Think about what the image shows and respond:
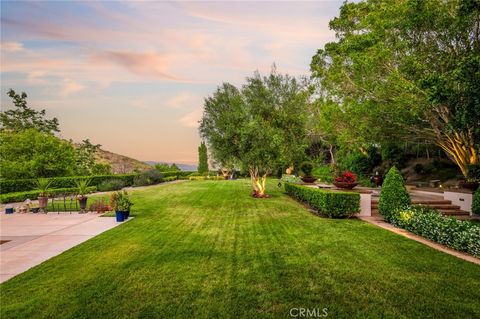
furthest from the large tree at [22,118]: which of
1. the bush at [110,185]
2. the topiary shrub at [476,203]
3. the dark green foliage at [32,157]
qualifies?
the topiary shrub at [476,203]

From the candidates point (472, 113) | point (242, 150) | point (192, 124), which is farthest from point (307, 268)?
point (192, 124)

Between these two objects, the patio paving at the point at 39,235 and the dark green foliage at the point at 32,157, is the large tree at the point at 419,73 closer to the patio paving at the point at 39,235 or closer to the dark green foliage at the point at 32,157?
the patio paving at the point at 39,235

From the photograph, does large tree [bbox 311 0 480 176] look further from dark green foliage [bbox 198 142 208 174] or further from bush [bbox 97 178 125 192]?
dark green foliage [bbox 198 142 208 174]

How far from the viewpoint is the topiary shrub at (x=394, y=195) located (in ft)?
36.6

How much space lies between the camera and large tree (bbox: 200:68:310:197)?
17594mm

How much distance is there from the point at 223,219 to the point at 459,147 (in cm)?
1628

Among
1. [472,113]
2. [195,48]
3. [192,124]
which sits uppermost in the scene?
[195,48]

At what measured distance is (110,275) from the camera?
5.94 metres

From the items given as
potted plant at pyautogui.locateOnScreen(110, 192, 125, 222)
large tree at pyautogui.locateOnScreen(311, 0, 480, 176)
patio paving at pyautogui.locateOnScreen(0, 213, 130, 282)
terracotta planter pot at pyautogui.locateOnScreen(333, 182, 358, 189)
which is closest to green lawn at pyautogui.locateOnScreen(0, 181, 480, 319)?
patio paving at pyautogui.locateOnScreen(0, 213, 130, 282)

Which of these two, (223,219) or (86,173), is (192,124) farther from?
(223,219)

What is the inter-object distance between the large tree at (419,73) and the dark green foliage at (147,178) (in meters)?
23.8

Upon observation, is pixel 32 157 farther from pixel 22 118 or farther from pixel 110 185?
pixel 22 118

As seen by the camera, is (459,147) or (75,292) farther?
(459,147)

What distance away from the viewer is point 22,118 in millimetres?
42844
